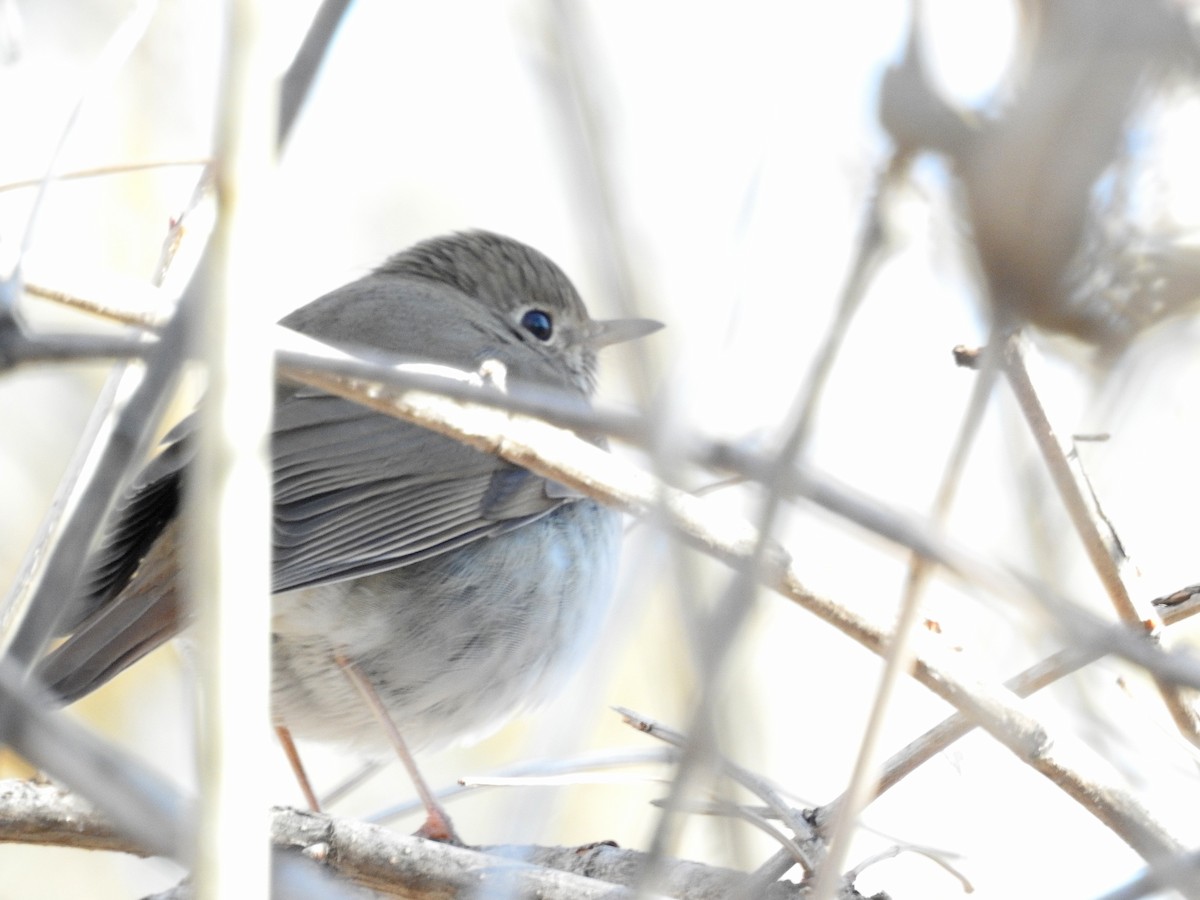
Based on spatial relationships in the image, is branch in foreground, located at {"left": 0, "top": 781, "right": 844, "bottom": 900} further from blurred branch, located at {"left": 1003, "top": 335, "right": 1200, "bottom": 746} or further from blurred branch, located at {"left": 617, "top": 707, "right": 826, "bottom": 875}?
blurred branch, located at {"left": 1003, "top": 335, "right": 1200, "bottom": 746}

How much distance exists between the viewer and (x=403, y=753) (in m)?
3.68

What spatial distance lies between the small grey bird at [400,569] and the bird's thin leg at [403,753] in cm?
2

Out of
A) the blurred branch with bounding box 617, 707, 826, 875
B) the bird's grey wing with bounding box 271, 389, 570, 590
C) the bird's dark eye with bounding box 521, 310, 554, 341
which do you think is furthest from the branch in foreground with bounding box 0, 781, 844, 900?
the bird's dark eye with bounding box 521, 310, 554, 341

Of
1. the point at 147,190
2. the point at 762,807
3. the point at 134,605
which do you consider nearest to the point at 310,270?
the point at 147,190

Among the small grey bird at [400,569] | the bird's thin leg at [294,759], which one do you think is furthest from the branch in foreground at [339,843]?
the bird's thin leg at [294,759]

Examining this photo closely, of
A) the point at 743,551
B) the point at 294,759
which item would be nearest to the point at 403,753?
the point at 294,759

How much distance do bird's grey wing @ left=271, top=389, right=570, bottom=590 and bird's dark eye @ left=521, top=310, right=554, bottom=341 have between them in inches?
47.7

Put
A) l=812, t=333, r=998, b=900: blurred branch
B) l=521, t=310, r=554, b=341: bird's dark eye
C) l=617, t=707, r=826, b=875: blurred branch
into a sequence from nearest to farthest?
l=812, t=333, r=998, b=900: blurred branch, l=617, t=707, r=826, b=875: blurred branch, l=521, t=310, r=554, b=341: bird's dark eye

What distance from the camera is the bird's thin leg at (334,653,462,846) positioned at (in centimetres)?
361

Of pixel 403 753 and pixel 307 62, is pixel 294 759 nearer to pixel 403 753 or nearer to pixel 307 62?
pixel 403 753

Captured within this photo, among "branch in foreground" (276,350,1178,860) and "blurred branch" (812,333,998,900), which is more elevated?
"branch in foreground" (276,350,1178,860)

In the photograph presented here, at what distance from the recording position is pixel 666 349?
1.58 m

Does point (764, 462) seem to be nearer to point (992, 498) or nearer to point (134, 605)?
point (992, 498)

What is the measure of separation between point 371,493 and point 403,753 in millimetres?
754
